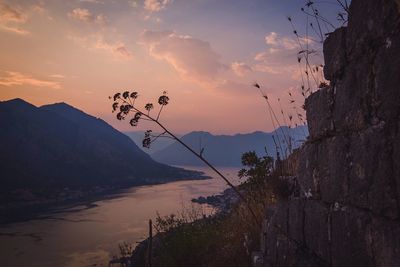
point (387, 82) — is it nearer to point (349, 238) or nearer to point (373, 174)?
point (373, 174)

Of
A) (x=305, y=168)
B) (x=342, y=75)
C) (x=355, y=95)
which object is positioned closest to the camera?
(x=355, y=95)

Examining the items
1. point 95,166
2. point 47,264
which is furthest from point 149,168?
point 47,264

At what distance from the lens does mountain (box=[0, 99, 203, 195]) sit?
397 ft

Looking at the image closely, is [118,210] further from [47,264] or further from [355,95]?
[355,95]

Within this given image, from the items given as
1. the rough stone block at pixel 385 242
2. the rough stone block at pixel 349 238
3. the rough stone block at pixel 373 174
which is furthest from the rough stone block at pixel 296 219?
the rough stone block at pixel 385 242

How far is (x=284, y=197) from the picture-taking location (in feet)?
18.2

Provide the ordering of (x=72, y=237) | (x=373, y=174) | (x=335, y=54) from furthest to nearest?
1. (x=72, y=237)
2. (x=335, y=54)
3. (x=373, y=174)

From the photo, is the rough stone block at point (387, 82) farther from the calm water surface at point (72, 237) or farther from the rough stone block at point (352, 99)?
the calm water surface at point (72, 237)

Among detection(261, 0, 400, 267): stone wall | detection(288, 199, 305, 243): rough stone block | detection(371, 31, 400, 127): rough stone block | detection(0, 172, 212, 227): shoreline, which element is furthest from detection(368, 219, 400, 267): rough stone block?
detection(0, 172, 212, 227): shoreline

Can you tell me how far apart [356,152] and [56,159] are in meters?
160

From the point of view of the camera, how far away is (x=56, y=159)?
495ft

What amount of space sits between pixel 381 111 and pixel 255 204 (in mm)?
5493

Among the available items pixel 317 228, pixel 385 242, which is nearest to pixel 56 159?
pixel 317 228

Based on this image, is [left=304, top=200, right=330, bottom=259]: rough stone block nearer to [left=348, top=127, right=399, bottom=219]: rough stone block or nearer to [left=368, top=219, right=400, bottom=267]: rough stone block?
[left=348, top=127, right=399, bottom=219]: rough stone block
